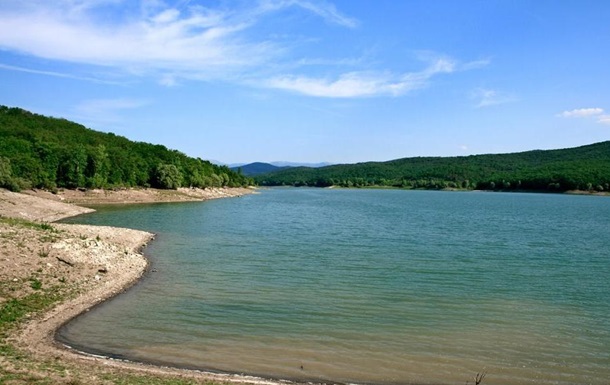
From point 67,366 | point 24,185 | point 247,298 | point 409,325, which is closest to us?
point 67,366

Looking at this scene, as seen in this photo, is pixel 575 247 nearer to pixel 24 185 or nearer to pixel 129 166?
pixel 24 185

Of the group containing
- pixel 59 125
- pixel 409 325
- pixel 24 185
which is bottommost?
pixel 409 325

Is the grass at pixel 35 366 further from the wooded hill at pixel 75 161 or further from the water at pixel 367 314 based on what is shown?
the wooded hill at pixel 75 161

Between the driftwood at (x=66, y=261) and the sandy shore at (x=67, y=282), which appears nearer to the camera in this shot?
the sandy shore at (x=67, y=282)

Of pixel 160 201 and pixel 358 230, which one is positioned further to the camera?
pixel 160 201

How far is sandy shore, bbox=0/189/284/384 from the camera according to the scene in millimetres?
11641

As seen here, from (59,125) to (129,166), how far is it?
117 feet

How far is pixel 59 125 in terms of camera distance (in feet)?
364

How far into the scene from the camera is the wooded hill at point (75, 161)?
62875 mm

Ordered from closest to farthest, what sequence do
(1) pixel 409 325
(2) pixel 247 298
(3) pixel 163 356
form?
(3) pixel 163 356, (1) pixel 409 325, (2) pixel 247 298

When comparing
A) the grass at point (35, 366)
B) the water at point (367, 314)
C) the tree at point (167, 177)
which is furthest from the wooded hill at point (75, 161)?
the grass at point (35, 366)

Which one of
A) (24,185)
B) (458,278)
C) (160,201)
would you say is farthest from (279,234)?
(160,201)

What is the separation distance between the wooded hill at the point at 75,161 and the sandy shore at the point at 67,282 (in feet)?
115

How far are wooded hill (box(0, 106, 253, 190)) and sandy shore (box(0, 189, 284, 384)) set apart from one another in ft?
115
